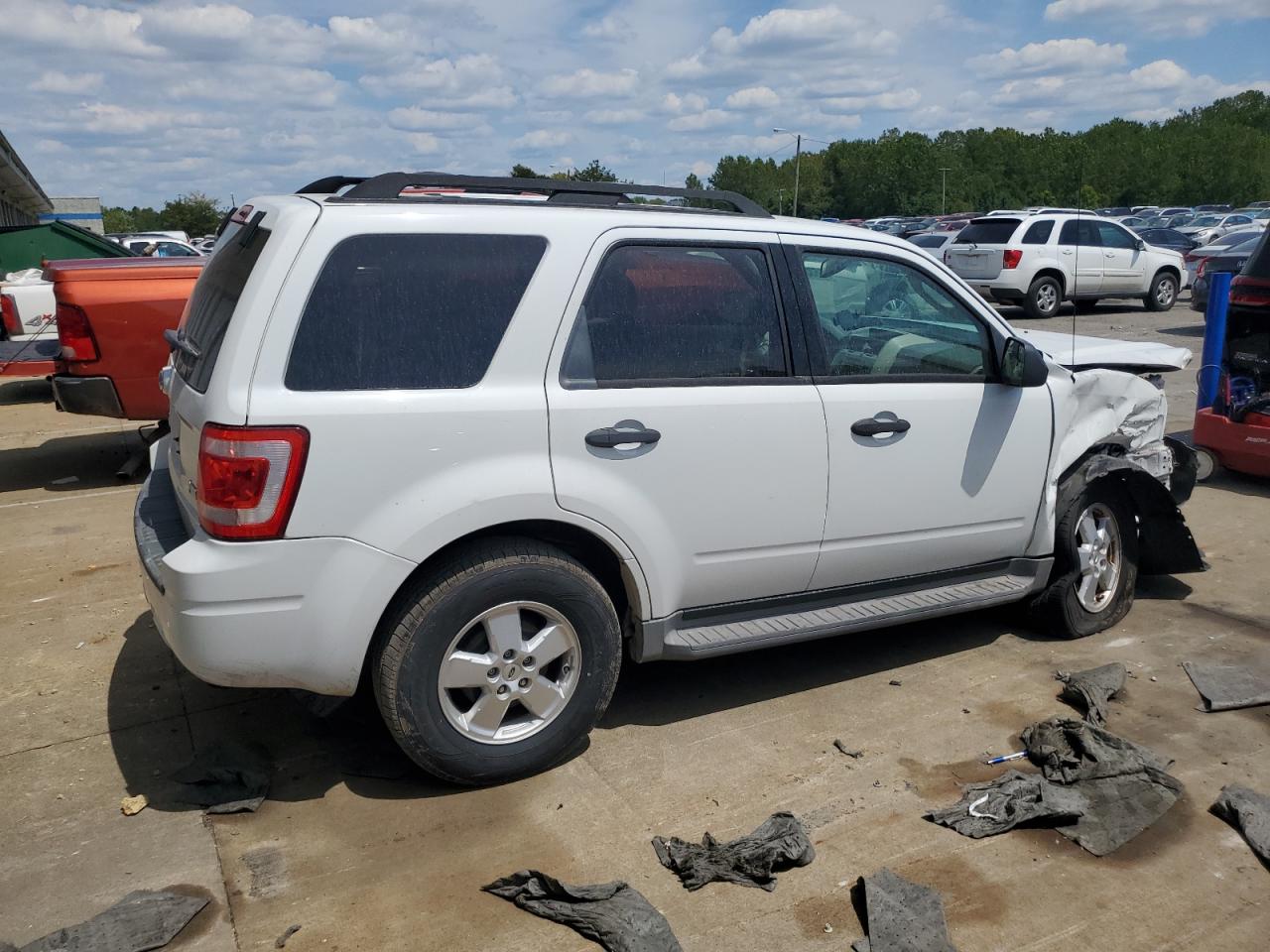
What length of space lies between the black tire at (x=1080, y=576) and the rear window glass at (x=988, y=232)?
15.1 m

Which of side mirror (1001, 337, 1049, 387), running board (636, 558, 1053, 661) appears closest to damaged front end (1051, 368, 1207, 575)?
side mirror (1001, 337, 1049, 387)

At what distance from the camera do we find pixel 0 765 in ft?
13.1

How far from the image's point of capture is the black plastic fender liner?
508cm

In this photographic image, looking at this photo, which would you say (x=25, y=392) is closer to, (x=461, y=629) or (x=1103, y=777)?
(x=461, y=629)

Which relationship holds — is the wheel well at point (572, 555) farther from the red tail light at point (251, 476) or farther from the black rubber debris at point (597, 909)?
the black rubber debris at point (597, 909)

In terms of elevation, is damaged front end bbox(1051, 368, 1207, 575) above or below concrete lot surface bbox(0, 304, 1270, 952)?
above

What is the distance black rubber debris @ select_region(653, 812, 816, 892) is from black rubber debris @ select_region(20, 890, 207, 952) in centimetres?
139

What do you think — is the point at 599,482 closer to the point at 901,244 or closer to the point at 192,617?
the point at 192,617

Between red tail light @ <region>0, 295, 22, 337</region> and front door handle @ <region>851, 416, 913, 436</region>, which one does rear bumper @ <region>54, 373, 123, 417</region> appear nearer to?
red tail light @ <region>0, 295, 22, 337</region>

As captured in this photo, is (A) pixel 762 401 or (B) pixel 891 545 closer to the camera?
(A) pixel 762 401

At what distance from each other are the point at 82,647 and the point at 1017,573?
14.0ft

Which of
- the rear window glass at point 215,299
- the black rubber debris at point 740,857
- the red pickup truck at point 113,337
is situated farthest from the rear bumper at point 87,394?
the black rubber debris at point 740,857

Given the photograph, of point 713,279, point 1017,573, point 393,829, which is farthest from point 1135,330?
point 393,829

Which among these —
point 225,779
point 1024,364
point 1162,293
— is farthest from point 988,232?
point 225,779
